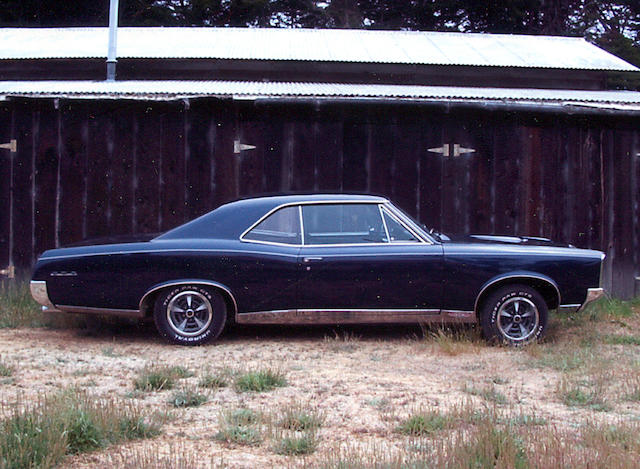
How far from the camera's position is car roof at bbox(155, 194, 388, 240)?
6.36 m

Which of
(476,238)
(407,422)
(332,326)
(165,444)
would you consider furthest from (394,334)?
(165,444)

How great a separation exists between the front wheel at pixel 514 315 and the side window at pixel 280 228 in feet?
6.25

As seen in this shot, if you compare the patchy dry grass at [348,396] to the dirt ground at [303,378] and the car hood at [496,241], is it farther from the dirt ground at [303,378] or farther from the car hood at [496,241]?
the car hood at [496,241]

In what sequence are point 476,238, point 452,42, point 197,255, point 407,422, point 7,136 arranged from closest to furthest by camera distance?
point 407,422 < point 197,255 < point 476,238 < point 7,136 < point 452,42

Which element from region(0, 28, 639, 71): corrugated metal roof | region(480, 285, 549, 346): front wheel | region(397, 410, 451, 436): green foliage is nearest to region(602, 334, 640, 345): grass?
region(480, 285, 549, 346): front wheel

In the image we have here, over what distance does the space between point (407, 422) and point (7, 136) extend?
21.9 feet

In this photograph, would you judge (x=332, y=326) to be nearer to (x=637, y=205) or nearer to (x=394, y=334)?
(x=394, y=334)

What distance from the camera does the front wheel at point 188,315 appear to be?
621 centimetres

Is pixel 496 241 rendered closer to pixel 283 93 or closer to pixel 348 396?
pixel 348 396

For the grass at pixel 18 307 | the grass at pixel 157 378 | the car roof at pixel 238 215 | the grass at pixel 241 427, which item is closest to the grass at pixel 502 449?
the grass at pixel 241 427

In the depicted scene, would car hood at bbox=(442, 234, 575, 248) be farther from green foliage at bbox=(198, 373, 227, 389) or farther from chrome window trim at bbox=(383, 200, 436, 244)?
green foliage at bbox=(198, 373, 227, 389)

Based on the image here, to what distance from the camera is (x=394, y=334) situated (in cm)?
693

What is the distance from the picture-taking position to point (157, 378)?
479 cm

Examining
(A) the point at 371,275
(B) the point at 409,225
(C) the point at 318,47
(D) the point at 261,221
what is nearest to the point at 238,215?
(D) the point at 261,221
